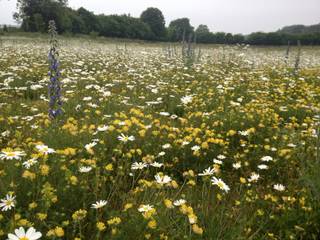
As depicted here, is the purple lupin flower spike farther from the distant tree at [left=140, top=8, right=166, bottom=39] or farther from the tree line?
the distant tree at [left=140, top=8, right=166, bottom=39]

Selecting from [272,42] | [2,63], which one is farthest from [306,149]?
[272,42]

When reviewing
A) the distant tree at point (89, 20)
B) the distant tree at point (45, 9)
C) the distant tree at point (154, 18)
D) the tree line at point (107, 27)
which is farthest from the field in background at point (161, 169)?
the distant tree at point (154, 18)

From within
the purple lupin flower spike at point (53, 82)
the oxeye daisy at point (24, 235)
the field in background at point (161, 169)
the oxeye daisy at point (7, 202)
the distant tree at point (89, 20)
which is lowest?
the field in background at point (161, 169)

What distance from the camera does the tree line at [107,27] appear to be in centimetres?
4675

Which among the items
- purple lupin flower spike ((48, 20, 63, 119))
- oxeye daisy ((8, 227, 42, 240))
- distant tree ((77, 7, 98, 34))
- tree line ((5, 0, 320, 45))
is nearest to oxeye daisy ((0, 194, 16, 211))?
oxeye daisy ((8, 227, 42, 240))

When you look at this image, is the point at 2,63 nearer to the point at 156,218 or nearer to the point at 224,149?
the point at 224,149

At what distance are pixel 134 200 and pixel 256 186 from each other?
1.30 meters

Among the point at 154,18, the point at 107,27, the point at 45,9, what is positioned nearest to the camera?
the point at 45,9

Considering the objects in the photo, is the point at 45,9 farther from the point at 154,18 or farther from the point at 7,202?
the point at 7,202

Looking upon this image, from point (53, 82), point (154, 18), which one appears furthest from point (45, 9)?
point (53, 82)

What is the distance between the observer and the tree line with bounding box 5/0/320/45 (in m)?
46.8

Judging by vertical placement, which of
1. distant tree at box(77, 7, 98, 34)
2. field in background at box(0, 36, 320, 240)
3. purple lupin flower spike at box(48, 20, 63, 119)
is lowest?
field in background at box(0, 36, 320, 240)

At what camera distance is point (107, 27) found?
207ft

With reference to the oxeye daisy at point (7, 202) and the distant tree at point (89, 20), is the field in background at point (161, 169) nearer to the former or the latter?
the oxeye daisy at point (7, 202)
